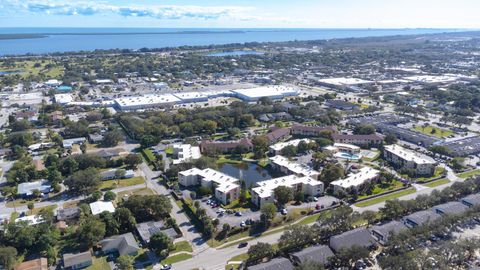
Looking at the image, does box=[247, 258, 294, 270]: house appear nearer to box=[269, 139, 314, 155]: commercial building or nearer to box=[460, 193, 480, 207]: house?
box=[460, 193, 480, 207]: house

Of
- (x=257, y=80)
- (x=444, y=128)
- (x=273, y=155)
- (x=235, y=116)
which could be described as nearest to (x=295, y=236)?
(x=273, y=155)

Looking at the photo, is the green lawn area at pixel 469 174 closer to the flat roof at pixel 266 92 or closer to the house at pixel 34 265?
the house at pixel 34 265

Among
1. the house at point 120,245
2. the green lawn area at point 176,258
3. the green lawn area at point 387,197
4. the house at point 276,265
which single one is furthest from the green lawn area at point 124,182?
the green lawn area at point 387,197

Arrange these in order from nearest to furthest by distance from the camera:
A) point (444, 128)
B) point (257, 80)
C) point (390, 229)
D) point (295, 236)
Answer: point (295, 236), point (390, 229), point (444, 128), point (257, 80)

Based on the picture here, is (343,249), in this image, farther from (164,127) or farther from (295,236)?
(164,127)

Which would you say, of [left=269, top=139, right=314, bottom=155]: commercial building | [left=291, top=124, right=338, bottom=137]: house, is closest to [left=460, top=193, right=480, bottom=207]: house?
[left=269, top=139, right=314, bottom=155]: commercial building

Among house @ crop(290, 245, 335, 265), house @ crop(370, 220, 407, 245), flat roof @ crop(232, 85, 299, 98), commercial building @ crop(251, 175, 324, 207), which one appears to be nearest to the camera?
house @ crop(290, 245, 335, 265)

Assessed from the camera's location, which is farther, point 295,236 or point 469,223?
point 469,223
